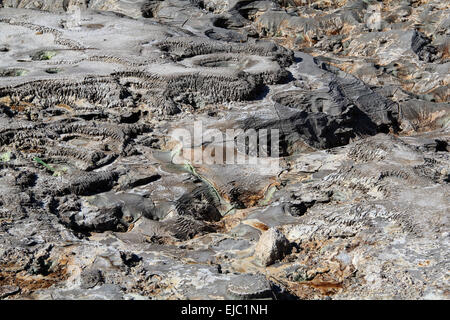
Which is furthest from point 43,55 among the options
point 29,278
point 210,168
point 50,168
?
point 29,278

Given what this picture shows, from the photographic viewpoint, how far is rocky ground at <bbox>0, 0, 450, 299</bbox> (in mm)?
3658

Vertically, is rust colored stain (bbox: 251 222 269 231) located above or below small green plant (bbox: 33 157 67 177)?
below

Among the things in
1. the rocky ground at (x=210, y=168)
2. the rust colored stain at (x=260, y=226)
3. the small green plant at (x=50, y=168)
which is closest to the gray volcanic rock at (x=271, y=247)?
the rocky ground at (x=210, y=168)

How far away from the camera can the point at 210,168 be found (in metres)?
5.22

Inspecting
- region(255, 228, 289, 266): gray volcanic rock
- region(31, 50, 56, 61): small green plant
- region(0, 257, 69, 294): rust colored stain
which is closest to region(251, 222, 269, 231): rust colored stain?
region(255, 228, 289, 266): gray volcanic rock

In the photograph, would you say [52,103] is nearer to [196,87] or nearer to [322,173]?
[196,87]

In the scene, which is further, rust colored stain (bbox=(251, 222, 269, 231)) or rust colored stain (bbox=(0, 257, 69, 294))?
rust colored stain (bbox=(251, 222, 269, 231))

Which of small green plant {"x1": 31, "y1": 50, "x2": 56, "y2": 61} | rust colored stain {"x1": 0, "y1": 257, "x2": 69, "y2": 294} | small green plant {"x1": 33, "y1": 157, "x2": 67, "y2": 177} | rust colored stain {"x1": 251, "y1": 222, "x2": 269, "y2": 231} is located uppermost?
small green plant {"x1": 31, "y1": 50, "x2": 56, "y2": 61}

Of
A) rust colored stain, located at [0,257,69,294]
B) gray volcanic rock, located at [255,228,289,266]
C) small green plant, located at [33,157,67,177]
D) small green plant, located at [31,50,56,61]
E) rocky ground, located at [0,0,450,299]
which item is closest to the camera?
rust colored stain, located at [0,257,69,294]

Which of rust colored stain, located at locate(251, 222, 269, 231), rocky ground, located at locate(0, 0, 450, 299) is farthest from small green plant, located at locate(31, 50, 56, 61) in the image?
rust colored stain, located at locate(251, 222, 269, 231)

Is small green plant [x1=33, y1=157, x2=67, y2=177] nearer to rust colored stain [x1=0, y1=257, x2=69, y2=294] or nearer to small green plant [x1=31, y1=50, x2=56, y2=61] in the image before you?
rust colored stain [x1=0, y1=257, x2=69, y2=294]

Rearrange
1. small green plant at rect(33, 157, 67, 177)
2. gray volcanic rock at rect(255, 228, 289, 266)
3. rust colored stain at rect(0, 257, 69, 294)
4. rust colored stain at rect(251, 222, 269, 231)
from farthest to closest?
small green plant at rect(33, 157, 67, 177)
rust colored stain at rect(251, 222, 269, 231)
gray volcanic rock at rect(255, 228, 289, 266)
rust colored stain at rect(0, 257, 69, 294)

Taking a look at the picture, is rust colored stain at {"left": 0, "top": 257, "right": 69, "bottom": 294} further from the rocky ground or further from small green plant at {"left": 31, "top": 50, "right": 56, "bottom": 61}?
small green plant at {"left": 31, "top": 50, "right": 56, "bottom": 61}

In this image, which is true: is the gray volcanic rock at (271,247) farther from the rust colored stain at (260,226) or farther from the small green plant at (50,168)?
the small green plant at (50,168)
